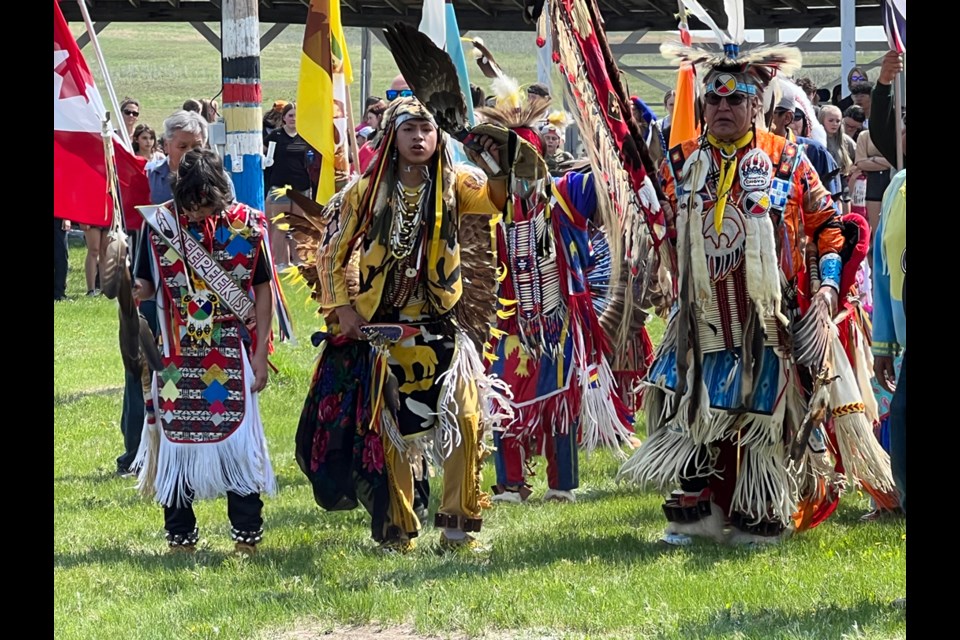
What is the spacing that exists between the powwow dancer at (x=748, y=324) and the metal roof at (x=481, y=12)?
12261mm

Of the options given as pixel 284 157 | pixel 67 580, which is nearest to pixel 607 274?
pixel 67 580

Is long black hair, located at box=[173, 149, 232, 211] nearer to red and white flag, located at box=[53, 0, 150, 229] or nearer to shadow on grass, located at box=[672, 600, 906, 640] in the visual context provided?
red and white flag, located at box=[53, 0, 150, 229]

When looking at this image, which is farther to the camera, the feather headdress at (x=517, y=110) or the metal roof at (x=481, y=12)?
the metal roof at (x=481, y=12)

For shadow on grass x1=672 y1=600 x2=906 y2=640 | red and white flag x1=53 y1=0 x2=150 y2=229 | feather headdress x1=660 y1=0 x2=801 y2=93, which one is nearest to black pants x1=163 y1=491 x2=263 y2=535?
red and white flag x1=53 y1=0 x2=150 y2=229

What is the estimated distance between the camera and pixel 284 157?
48.9 ft

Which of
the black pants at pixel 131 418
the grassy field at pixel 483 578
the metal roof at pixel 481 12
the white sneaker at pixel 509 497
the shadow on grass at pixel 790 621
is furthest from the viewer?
the metal roof at pixel 481 12

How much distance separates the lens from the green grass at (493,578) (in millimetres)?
5055

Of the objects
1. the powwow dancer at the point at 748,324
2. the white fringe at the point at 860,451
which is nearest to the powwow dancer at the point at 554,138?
the powwow dancer at the point at 748,324

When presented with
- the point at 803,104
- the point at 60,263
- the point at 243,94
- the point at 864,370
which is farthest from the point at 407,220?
the point at 60,263

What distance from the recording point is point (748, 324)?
237 inches

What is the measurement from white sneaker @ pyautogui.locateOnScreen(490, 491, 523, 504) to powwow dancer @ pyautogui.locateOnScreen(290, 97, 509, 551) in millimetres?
1124

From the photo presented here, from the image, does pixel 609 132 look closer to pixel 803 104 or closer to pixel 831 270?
pixel 831 270

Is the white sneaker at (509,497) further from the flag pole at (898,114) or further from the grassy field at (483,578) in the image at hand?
the flag pole at (898,114)

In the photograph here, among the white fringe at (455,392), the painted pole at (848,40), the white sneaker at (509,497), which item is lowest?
the white sneaker at (509,497)
